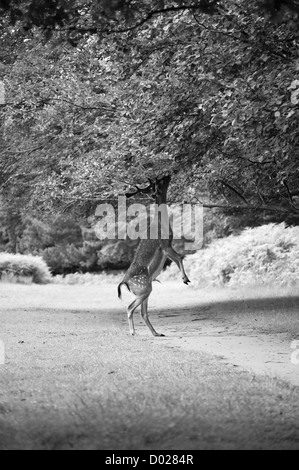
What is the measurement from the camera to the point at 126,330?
16594 millimetres

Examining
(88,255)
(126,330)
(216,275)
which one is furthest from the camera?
(88,255)

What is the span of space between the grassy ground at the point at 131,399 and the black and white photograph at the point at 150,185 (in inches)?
1.1

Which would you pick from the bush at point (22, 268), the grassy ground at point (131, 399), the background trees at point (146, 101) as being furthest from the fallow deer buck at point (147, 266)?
the bush at point (22, 268)

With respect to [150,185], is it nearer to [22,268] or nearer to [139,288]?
[139,288]

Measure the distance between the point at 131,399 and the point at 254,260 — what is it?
25.0 metres

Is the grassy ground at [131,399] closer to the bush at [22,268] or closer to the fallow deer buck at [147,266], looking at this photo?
the fallow deer buck at [147,266]

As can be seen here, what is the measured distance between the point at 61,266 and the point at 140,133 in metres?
36.1

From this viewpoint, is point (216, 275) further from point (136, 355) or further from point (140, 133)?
point (136, 355)

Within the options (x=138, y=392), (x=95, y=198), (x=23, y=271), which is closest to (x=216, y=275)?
(x=23, y=271)

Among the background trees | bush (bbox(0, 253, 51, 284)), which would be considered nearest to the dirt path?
the background trees

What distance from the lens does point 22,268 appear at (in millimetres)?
41812

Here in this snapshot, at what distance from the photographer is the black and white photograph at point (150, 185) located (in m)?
6.86

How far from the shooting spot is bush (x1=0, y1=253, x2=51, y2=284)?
41594mm

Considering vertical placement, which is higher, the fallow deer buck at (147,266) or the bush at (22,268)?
the fallow deer buck at (147,266)
